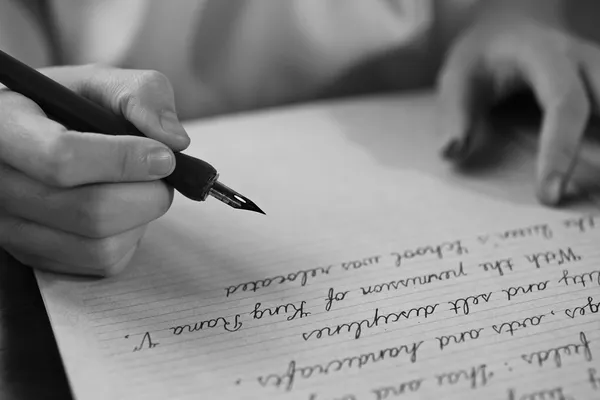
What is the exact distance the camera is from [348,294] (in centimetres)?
45

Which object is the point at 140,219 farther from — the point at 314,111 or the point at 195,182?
the point at 314,111

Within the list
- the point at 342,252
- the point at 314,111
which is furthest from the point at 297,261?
the point at 314,111

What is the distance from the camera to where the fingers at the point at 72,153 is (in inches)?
16.6

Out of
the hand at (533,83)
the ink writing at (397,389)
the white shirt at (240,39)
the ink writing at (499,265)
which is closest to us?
the ink writing at (397,389)

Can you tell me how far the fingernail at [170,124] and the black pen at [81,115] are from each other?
2cm

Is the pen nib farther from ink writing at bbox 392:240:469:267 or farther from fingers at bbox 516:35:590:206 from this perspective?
fingers at bbox 516:35:590:206

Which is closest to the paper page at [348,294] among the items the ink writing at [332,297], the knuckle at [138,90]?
the ink writing at [332,297]

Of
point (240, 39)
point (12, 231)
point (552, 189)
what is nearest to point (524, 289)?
point (552, 189)

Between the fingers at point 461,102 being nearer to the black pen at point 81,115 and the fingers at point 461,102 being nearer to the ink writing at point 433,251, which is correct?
the ink writing at point 433,251

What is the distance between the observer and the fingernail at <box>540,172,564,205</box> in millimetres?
554

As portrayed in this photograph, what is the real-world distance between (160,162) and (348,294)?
15cm

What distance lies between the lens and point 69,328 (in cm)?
42

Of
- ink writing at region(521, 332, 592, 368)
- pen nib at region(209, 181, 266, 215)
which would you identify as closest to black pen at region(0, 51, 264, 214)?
pen nib at region(209, 181, 266, 215)

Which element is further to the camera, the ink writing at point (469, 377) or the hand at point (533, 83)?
the hand at point (533, 83)
